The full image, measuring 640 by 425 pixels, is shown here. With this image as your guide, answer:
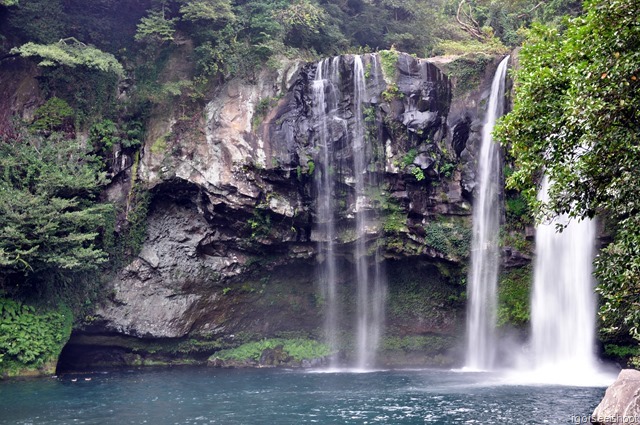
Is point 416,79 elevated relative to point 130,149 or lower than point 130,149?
elevated

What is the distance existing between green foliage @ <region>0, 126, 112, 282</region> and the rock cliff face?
1705mm

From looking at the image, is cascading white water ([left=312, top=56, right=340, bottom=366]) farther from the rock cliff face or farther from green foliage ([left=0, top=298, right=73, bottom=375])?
green foliage ([left=0, top=298, right=73, bottom=375])

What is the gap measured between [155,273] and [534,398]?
1338 cm

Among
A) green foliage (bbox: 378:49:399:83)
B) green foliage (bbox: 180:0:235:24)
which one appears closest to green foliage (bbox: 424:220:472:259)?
green foliage (bbox: 378:49:399:83)

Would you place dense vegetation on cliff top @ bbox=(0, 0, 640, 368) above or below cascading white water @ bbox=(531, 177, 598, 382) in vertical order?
above

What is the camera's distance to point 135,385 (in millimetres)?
18297

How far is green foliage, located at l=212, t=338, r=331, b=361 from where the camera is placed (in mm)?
22891

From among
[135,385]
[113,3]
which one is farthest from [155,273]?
[113,3]

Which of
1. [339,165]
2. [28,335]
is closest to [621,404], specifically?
[339,165]

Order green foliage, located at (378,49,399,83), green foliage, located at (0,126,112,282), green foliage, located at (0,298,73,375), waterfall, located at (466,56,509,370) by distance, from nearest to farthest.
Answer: green foliage, located at (0,126,112,282) < green foliage, located at (0,298,73,375) < waterfall, located at (466,56,509,370) < green foliage, located at (378,49,399,83)

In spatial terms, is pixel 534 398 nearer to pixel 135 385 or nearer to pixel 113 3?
pixel 135 385

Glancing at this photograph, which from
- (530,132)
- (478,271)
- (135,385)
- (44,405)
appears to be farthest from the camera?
(478,271)

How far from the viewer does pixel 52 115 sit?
21.8 meters

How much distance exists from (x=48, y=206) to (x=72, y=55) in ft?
19.4
